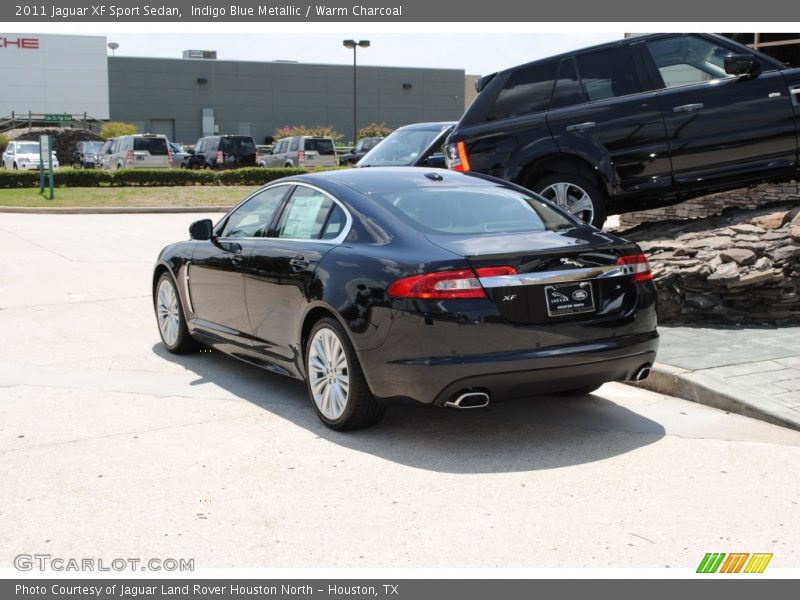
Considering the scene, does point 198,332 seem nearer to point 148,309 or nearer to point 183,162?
point 148,309

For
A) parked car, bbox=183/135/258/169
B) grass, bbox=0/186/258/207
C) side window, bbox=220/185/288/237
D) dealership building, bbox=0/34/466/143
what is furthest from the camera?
dealership building, bbox=0/34/466/143

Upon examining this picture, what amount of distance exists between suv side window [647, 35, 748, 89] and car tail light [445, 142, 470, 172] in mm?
2134

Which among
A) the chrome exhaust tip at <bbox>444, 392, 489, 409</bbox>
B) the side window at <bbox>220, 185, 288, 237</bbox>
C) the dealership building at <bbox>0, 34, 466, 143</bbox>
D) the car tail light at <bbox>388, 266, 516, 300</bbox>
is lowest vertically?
the chrome exhaust tip at <bbox>444, 392, 489, 409</bbox>

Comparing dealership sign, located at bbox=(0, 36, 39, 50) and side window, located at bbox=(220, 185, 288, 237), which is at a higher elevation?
dealership sign, located at bbox=(0, 36, 39, 50)

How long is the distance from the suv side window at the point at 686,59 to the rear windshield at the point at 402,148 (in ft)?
17.6

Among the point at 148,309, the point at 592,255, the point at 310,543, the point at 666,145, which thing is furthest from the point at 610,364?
the point at 148,309

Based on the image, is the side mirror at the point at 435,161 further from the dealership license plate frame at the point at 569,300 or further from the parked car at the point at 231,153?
the parked car at the point at 231,153

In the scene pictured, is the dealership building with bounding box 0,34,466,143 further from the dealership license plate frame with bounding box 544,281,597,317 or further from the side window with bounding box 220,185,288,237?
the dealership license plate frame with bounding box 544,281,597,317

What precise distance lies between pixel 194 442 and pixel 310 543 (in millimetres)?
1801

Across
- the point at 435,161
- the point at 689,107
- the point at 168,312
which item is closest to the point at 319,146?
the point at 435,161

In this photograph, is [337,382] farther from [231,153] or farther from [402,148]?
[231,153]

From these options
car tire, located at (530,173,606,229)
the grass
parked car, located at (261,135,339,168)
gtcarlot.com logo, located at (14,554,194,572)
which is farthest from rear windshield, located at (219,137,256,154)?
A: gtcarlot.com logo, located at (14,554,194,572)

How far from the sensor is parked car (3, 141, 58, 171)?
45.5m

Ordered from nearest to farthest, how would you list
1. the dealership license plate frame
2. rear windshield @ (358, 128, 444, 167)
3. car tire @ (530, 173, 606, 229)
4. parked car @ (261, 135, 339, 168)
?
the dealership license plate frame
car tire @ (530, 173, 606, 229)
rear windshield @ (358, 128, 444, 167)
parked car @ (261, 135, 339, 168)
